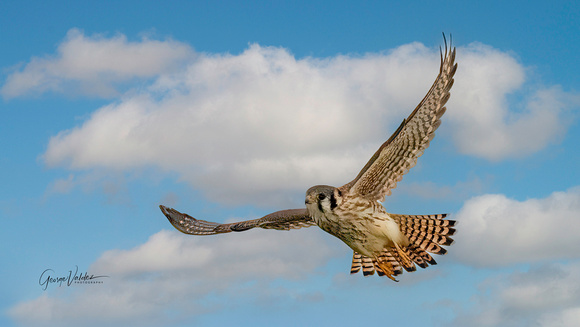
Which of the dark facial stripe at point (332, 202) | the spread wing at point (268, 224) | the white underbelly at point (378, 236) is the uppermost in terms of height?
the spread wing at point (268, 224)

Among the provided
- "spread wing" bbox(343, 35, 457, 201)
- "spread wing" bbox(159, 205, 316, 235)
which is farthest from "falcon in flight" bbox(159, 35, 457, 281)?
"spread wing" bbox(159, 205, 316, 235)

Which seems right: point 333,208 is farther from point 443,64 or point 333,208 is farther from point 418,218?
point 443,64

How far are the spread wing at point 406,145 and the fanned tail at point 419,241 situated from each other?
0.97m

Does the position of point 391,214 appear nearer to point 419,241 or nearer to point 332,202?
point 419,241

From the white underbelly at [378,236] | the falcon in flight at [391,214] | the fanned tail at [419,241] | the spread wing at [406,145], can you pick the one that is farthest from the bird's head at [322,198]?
the fanned tail at [419,241]

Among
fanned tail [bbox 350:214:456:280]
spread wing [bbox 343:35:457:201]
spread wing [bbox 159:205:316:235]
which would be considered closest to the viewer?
spread wing [bbox 343:35:457:201]

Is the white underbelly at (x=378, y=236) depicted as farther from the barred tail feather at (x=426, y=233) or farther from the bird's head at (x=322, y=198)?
the bird's head at (x=322, y=198)

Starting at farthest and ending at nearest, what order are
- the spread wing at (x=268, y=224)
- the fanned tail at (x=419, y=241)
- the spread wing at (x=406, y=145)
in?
the spread wing at (x=268, y=224) < the fanned tail at (x=419, y=241) < the spread wing at (x=406, y=145)

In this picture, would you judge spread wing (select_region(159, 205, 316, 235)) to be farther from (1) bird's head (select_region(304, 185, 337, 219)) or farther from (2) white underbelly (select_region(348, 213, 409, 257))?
(1) bird's head (select_region(304, 185, 337, 219))

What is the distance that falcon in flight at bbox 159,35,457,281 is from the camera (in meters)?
8.80

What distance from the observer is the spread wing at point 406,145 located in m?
8.75

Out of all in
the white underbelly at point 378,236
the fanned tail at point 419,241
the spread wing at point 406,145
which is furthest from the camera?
the fanned tail at point 419,241

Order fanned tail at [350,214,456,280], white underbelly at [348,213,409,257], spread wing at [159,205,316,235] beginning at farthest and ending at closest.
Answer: spread wing at [159,205,316,235], fanned tail at [350,214,456,280], white underbelly at [348,213,409,257]

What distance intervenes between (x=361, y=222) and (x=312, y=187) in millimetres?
917
